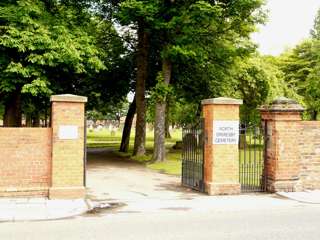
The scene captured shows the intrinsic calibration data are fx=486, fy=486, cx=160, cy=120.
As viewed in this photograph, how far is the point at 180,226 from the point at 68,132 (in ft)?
15.0

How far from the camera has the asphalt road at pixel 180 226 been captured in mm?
8109

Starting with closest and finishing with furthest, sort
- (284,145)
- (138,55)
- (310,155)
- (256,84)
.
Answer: (284,145) < (310,155) < (138,55) < (256,84)

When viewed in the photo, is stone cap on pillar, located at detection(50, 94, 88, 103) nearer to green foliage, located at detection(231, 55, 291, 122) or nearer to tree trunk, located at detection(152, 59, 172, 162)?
tree trunk, located at detection(152, 59, 172, 162)

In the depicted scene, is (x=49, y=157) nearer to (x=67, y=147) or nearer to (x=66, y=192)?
(x=67, y=147)

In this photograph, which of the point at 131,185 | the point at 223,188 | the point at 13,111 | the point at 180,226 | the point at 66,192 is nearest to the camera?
the point at 180,226

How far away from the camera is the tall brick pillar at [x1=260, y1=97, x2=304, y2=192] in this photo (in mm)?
13461

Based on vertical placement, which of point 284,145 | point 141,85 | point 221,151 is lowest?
point 221,151

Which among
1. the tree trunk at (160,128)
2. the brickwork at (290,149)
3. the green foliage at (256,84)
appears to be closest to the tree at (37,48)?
the tree trunk at (160,128)

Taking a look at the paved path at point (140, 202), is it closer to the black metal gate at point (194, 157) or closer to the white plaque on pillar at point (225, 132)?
the black metal gate at point (194, 157)

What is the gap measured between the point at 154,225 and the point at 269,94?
974 inches

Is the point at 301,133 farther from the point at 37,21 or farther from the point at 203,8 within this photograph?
the point at 37,21

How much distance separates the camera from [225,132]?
13.3m

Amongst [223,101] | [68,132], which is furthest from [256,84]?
[68,132]

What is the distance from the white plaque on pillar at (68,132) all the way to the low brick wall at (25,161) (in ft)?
1.07
